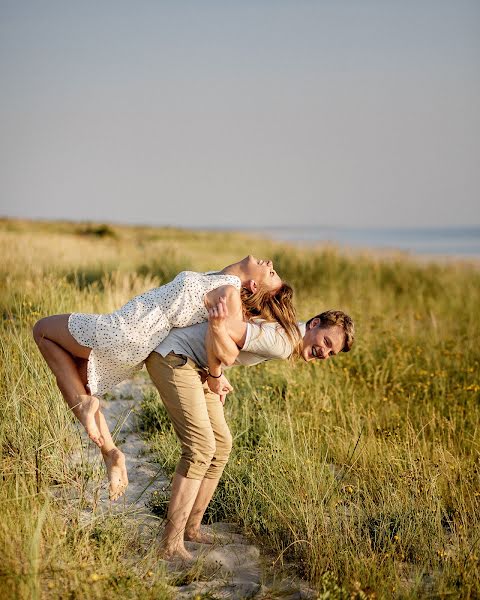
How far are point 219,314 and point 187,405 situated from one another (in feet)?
1.99

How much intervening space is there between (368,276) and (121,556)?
1112 cm

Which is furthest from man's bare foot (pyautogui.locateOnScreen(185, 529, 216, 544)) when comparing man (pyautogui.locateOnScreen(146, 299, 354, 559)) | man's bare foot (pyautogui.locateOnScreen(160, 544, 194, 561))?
man's bare foot (pyautogui.locateOnScreen(160, 544, 194, 561))

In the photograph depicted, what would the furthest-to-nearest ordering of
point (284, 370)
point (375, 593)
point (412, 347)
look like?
point (412, 347)
point (284, 370)
point (375, 593)

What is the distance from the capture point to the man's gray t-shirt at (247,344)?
3512mm

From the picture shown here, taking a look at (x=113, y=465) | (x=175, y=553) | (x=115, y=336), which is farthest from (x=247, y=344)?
(x=175, y=553)

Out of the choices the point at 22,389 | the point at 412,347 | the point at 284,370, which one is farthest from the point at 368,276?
the point at 22,389

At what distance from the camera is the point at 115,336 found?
11.5ft

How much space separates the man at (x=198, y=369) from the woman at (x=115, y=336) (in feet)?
0.33

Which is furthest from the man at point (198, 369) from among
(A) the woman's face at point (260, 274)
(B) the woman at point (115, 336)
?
(A) the woman's face at point (260, 274)

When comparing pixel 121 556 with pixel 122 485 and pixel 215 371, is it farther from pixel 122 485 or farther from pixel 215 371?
pixel 215 371

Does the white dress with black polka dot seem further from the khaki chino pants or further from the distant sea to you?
the distant sea

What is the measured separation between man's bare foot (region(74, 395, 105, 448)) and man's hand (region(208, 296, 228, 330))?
760mm

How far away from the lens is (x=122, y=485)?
346 cm

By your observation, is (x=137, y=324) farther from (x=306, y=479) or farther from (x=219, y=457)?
(x=306, y=479)
